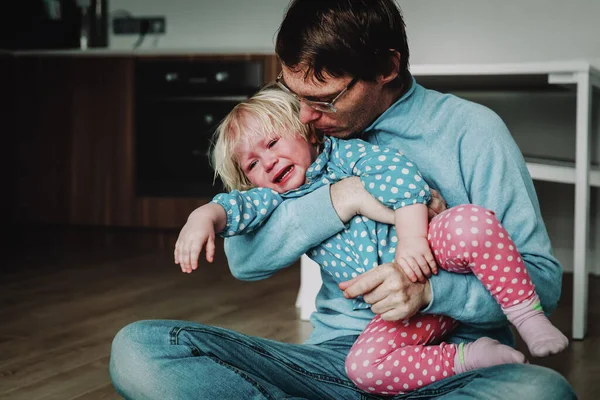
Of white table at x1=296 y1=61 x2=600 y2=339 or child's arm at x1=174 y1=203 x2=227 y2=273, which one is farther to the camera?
white table at x1=296 y1=61 x2=600 y2=339

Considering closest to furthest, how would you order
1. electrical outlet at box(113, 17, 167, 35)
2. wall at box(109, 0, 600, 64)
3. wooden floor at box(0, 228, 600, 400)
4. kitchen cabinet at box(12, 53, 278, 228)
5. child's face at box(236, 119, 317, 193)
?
1. child's face at box(236, 119, 317, 193)
2. wooden floor at box(0, 228, 600, 400)
3. wall at box(109, 0, 600, 64)
4. kitchen cabinet at box(12, 53, 278, 228)
5. electrical outlet at box(113, 17, 167, 35)

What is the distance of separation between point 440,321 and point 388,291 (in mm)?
164

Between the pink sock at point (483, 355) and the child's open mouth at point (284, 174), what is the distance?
42 centimetres

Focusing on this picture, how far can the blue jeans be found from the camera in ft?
3.83

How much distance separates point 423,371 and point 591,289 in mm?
2201

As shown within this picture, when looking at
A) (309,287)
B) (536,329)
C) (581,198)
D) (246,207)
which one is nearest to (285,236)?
(246,207)

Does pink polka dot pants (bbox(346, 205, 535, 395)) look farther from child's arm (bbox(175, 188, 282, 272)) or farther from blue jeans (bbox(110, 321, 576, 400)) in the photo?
child's arm (bbox(175, 188, 282, 272))

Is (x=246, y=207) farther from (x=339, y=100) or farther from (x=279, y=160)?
(x=339, y=100)

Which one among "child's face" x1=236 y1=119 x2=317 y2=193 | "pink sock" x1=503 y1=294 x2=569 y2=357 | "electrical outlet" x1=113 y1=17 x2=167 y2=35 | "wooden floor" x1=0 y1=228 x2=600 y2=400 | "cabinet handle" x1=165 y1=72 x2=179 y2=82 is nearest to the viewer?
"pink sock" x1=503 y1=294 x2=569 y2=357

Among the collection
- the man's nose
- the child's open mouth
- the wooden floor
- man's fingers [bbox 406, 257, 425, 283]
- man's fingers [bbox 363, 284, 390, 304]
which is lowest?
the wooden floor

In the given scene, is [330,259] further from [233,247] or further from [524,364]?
[524,364]

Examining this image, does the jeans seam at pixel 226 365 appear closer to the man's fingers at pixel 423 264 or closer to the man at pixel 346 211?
the man at pixel 346 211

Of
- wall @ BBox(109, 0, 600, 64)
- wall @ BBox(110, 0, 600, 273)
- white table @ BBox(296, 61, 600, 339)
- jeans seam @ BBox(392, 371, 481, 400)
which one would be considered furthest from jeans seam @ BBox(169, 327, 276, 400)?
wall @ BBox(109, 0, 600, 64)

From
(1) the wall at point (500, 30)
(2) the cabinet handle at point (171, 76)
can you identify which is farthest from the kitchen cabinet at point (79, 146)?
(1) the wall at point (500, 30)
